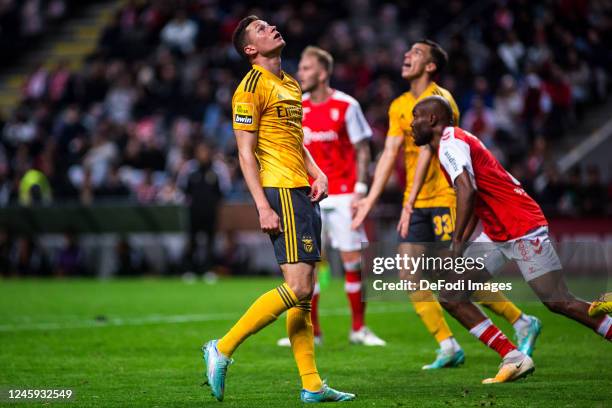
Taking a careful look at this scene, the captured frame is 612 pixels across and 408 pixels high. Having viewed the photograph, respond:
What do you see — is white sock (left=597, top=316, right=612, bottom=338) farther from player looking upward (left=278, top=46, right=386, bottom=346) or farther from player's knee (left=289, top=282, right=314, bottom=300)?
player looking upward (left=278, top=46, right=386, bottom=346)

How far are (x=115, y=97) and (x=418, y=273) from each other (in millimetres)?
18635

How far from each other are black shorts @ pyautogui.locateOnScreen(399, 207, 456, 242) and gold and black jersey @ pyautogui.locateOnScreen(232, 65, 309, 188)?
1.96 m

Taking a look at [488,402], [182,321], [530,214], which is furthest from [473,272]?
[182,321]

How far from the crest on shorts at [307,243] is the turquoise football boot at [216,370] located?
874 millimetres

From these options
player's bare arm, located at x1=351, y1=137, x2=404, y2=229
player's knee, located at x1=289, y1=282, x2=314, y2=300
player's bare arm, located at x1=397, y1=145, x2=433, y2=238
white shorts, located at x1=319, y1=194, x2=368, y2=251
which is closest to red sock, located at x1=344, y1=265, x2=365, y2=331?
white shorts, located at x1=319, y1=194, x2=368, y2=251

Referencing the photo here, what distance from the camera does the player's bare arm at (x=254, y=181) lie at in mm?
6641

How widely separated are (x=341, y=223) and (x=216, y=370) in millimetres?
4285

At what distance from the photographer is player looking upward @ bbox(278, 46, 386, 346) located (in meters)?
10.6

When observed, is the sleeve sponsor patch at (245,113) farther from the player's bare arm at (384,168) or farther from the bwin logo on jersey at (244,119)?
the player's bare arm at (384,168)

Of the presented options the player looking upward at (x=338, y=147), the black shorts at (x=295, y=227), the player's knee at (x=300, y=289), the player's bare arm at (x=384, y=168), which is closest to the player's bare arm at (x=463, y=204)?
the black shorts at (x=295, y=227)

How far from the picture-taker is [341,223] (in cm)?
1074

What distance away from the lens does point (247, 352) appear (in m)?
9.56

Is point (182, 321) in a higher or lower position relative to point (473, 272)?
lower

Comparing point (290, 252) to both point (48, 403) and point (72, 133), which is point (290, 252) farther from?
point (72, 133)
